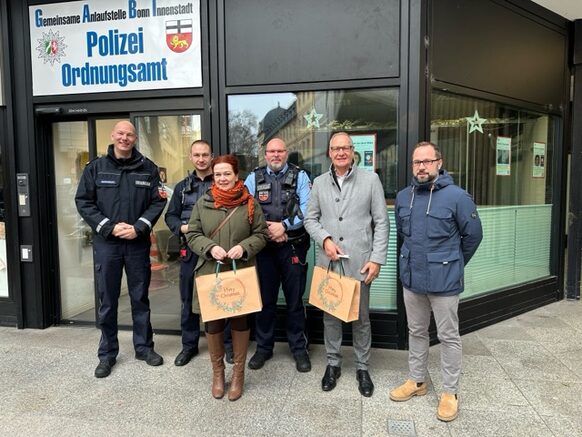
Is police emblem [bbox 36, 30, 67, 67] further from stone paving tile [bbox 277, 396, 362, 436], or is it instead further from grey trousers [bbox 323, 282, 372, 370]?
stone paving tile [bbox 277, 396, 362, 436]

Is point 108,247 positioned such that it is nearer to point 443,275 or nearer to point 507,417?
point 443,275

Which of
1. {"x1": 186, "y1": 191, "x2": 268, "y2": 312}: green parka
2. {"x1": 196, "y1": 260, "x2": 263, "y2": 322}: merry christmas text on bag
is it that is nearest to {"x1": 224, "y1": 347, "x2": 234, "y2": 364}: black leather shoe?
{"x1": 186, "y1": 191, "x2": 268, "y2": 312}: green parka

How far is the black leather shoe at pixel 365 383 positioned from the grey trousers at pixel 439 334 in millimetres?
307

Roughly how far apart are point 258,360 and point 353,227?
144 cm

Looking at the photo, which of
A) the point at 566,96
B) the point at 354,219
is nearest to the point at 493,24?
the point at 566,96

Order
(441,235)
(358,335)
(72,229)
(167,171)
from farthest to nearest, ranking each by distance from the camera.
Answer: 1. (72,229)
2. (167,171)
3. (358,335)
4. (441,235)

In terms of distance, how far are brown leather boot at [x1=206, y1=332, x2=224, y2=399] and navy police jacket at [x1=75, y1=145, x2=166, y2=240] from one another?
110 cm

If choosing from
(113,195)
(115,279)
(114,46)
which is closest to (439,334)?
(115,279)

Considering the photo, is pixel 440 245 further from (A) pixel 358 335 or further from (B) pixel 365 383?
(B) pixel 365 383

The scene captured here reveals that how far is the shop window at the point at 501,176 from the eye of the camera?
4.46 meters

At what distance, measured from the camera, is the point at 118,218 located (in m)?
3.60

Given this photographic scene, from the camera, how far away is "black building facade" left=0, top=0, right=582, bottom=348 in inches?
157

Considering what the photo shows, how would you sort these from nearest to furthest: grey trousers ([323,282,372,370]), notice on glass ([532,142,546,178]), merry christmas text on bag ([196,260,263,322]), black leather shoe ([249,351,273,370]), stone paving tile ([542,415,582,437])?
stone paving tile ([542,415,582,437]), merry christmas text on bag ([196,260,263,322]), grey trousers ([323,282,372,370]), black leather shoe ([249,351,273,370]), notice on glass ([532,142,546,178])

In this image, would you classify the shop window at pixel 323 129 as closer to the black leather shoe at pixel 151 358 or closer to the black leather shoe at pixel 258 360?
the black leather shoe at pixel 258 360
